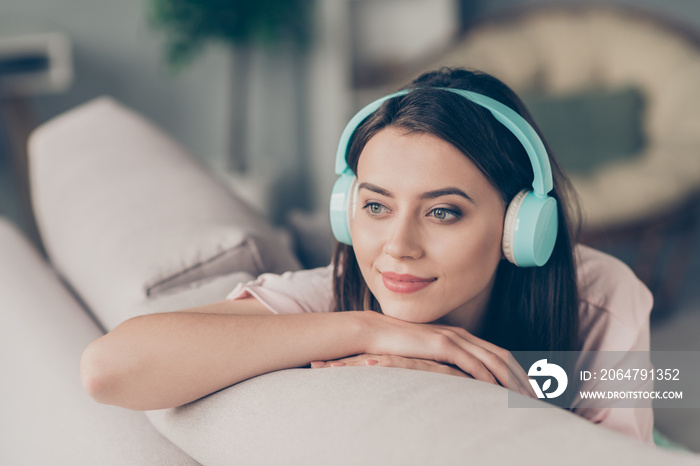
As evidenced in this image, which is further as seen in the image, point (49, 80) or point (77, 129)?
point (49, 80)

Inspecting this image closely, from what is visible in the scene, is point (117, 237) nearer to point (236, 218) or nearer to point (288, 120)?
point (236, 218)

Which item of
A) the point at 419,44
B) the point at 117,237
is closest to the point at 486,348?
the point at 117,237

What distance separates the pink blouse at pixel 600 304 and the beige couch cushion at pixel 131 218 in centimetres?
14

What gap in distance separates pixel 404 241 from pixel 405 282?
6cm

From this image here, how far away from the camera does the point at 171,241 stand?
3.61 feet

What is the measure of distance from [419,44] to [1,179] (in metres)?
2.50

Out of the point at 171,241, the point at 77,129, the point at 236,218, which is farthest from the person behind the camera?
the point at 77,129

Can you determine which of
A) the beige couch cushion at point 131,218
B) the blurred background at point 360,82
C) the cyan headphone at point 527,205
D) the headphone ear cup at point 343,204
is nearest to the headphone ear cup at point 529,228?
the cyan headphone at point 527,205

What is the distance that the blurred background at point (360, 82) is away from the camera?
2.84 m

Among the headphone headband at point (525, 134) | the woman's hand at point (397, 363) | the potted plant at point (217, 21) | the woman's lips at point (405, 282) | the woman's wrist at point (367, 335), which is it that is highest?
the potted plant at point (217, 21)

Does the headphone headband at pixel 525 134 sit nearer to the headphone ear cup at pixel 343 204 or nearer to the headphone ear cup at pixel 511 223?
the headphone ear cup at pixel 511 223

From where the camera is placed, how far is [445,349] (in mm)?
784

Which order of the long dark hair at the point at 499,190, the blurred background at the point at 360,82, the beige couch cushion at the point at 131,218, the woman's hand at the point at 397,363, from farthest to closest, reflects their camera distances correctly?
1. the blurred background at the point at 360,82
2. the beige couch cushion at the point at 131,218
3. the long dark hair at the point at 499,190
4. the woman's hand at the point at 397,363

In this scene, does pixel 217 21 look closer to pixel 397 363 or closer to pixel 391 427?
pixel 397 363
